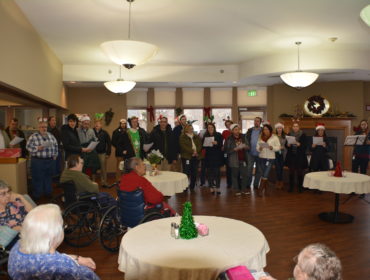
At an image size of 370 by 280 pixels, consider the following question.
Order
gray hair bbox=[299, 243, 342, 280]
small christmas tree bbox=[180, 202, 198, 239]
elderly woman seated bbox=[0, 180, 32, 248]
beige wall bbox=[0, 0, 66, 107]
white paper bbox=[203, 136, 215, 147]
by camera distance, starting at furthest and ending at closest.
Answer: white paper bbox=[203, 136, 215, 147]
beige wall bbox=[0, 0, 66, 107]
elderly woman seated bbox=[0, 180, 32, 248]
small christmas tree bbox=[180, 202, 198, 239]
gray hair bbox=[299, 243, 342, 280]

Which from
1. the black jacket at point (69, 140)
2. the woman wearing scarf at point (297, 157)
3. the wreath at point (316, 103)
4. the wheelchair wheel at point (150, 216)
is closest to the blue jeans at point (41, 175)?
the black jacket at point (69, 140)

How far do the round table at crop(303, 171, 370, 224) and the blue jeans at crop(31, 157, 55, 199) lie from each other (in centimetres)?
450

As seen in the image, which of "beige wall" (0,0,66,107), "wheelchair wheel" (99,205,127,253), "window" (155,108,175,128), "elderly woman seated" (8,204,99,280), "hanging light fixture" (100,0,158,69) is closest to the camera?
"elderly woman seated" (8,204,99,280)

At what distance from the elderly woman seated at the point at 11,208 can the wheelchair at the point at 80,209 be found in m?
0.56

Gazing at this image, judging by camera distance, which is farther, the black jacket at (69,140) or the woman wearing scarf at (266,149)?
the woman wearing scarf at (266,149)

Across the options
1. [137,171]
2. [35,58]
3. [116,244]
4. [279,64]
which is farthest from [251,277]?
[279,64]

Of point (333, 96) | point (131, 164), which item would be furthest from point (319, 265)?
point (333, 96)

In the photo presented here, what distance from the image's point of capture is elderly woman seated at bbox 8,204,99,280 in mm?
1845

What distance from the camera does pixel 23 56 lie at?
5457mm

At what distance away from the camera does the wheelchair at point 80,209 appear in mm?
4062

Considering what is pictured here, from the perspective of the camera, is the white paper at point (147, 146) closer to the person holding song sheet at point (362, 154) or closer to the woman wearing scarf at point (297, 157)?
the woman wearing scarf at point (297, 157)

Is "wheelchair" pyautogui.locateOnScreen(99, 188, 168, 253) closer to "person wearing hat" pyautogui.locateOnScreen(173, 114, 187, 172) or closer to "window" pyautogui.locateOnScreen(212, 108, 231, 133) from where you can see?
"person wearing hat" pyautogui.locateOnScreen(173, 114, 187, 172)

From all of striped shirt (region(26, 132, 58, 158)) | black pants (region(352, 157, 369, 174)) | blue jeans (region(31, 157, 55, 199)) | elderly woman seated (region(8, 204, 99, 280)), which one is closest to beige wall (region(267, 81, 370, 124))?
black pants (region(352, 157, 369, 174))

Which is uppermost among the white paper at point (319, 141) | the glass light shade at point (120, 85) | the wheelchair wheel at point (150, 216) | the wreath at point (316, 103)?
the glass light shade at point (120, 85)
